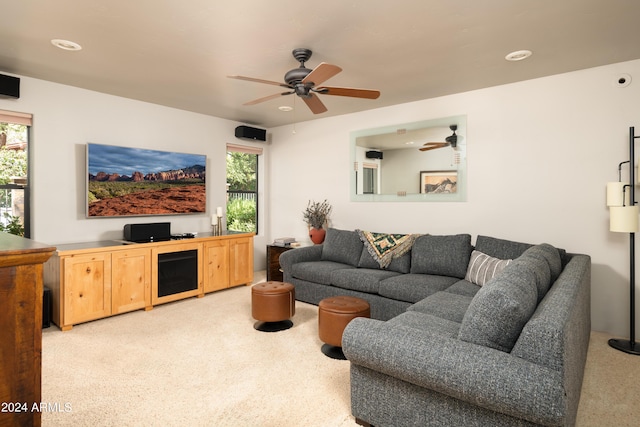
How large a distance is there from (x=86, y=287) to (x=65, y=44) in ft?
7.28

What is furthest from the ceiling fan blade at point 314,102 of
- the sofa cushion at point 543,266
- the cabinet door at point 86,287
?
the cabinet door at point 86,287

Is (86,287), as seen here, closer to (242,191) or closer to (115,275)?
(115,275)

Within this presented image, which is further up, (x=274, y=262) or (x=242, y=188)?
(x=242, y=188)

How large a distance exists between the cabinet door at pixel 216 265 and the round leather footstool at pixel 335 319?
7.44 ft

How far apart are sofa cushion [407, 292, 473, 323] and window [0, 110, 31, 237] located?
3969mm

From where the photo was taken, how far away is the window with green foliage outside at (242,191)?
5.86m

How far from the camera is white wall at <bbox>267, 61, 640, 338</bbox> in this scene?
3401mm

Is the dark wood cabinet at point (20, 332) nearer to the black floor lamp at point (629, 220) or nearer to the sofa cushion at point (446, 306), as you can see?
the sofa cushion at point (446, 306)

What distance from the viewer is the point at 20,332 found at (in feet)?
2.87

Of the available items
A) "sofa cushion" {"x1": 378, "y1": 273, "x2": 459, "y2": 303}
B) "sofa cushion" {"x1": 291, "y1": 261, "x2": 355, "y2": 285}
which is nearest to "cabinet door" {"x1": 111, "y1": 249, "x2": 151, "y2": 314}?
"sofa cushion" {"x1": 291, "y1": 261, "x2": 355, "y2": 285}

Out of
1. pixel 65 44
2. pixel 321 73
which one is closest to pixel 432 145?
pixel 321 73

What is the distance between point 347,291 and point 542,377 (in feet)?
8.51

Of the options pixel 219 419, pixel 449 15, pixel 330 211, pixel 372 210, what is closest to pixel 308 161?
pixel 330 211

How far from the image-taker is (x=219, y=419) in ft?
6.86
